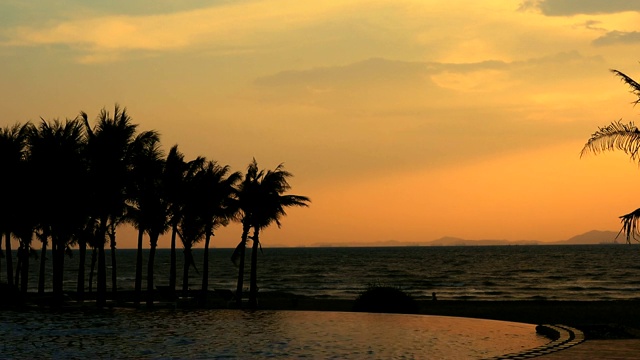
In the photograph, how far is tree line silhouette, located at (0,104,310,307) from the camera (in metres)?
43.8

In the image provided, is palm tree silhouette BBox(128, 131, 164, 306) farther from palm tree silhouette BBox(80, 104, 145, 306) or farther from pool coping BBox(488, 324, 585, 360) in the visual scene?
pool coping BBox(488, 324, 585, 360)

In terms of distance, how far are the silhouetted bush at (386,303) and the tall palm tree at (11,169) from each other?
22259 mm

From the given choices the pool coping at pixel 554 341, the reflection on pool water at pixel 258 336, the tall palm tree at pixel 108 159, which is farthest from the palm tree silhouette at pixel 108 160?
the pool coping at pixel 554 341

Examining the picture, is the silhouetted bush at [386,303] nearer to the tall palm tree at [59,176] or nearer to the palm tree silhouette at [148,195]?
the palm tree silhouette at [148,195]

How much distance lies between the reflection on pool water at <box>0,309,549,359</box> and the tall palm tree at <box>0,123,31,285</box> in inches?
559

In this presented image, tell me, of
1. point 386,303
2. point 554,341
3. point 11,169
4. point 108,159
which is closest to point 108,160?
point 108,159

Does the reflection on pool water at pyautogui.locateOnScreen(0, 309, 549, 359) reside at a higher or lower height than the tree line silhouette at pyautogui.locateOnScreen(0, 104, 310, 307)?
lower

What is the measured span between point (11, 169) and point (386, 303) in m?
25.1

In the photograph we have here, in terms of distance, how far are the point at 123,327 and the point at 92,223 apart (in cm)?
1854

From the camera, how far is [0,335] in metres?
26.0

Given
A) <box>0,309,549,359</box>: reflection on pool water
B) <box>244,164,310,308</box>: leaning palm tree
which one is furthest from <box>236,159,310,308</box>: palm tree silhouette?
<box>0,309,549,359</box>: reflection on pool water

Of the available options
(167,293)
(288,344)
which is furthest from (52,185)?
(288,344)

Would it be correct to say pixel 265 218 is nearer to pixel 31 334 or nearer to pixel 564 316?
pixel 564 316

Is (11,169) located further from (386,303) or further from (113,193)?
(386,303)
